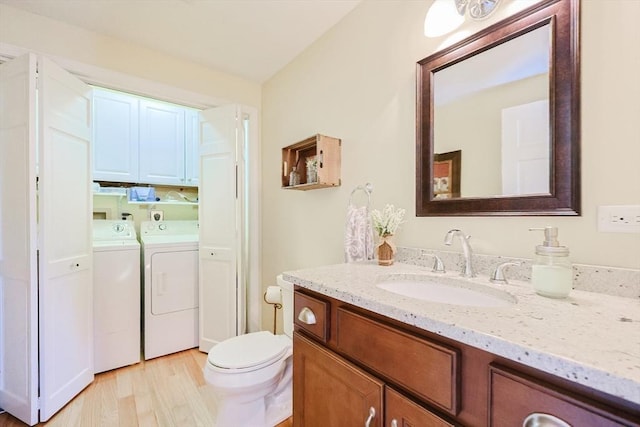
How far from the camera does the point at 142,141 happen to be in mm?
2658

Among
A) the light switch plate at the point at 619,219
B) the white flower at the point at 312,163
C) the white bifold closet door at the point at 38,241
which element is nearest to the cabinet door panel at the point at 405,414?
the light switch plate at the point at 619,219

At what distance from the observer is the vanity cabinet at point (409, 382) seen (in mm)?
465

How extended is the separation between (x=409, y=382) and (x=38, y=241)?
1.97m

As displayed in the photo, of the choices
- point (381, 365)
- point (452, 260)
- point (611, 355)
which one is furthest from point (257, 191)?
point (611, 355)

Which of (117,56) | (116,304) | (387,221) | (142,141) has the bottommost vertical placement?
(116,304)

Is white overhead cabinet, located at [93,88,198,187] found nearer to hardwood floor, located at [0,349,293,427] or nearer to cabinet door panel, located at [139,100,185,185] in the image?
cabinet door panel, located at [139,100,185,185]

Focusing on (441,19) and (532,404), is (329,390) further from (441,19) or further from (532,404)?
(441,19)

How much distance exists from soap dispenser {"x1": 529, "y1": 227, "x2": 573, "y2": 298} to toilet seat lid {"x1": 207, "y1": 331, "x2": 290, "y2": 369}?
49.2 inches

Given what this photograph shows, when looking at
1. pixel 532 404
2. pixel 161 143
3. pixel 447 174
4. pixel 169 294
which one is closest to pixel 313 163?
pixel 447 174

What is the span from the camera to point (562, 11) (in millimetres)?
898

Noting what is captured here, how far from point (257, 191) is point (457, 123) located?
176 centimetres

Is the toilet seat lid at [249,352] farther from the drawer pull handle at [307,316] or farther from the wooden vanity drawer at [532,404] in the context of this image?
the wooden vanity drawer at [532,404]

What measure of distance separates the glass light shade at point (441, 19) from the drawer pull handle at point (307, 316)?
1284 mm

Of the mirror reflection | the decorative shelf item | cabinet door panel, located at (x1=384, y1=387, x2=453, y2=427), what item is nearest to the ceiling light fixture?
the mirror reflection
